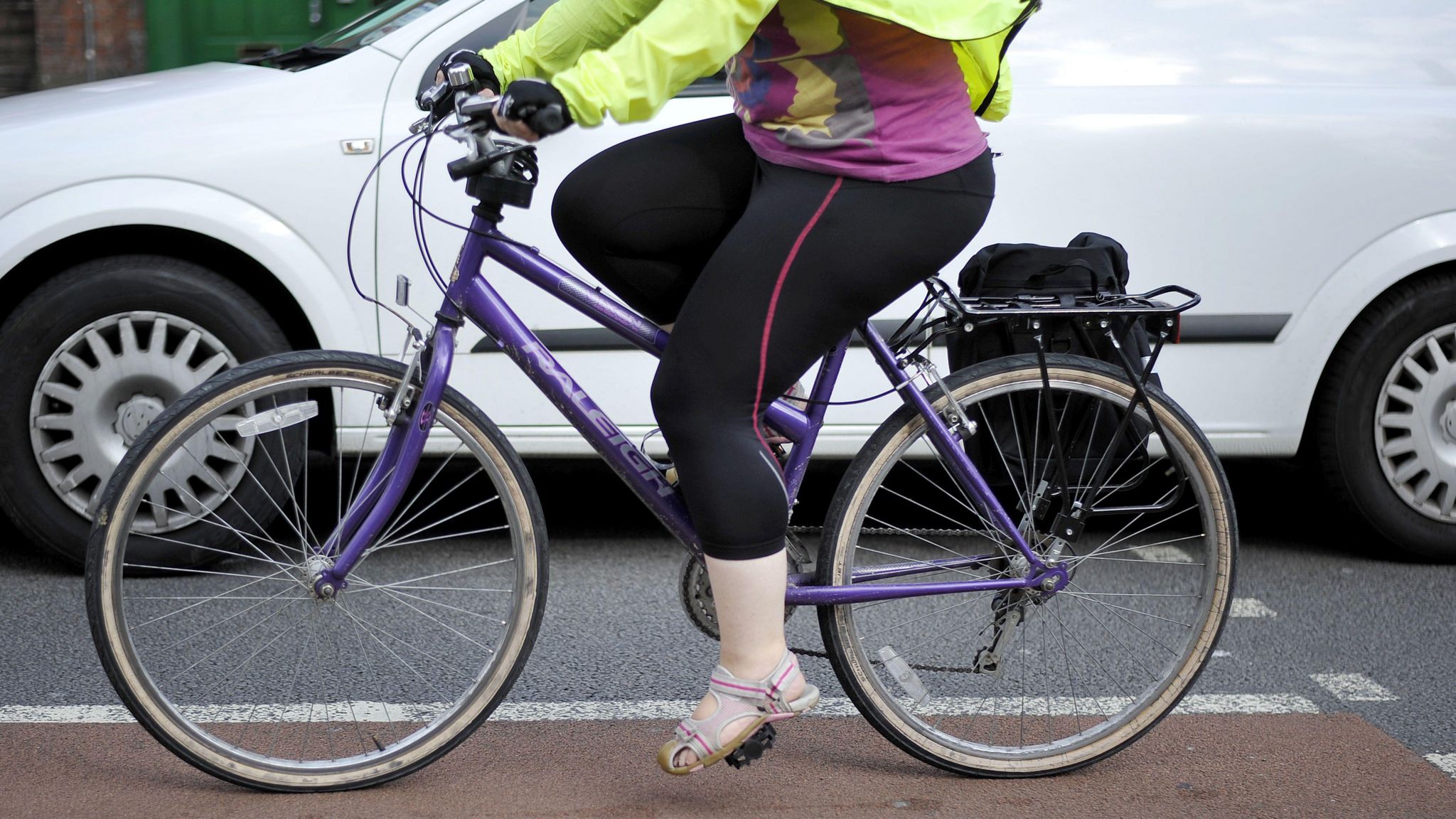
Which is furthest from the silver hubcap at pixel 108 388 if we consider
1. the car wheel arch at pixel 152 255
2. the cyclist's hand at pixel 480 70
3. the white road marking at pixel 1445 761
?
the white road marking at pixel 1445 761

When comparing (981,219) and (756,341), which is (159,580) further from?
(981,219)

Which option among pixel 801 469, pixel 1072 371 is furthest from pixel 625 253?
pixel 1072 371

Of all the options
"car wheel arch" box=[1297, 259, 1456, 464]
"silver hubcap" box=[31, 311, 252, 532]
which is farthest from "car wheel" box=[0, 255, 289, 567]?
"car wheel arch" box=[1297, 259, 1456, 464]

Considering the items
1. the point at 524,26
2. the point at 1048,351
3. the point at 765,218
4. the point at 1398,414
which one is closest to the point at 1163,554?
the point at 1398,414

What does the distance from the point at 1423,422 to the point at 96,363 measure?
3.62 metres

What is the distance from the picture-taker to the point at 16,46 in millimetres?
7648

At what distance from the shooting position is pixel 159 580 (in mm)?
4012

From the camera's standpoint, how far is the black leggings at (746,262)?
2.52m

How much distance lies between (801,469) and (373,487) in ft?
2.52

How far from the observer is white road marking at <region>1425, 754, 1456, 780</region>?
3029mm

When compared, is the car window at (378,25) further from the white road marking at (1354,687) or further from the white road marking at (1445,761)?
the white road marking at (1445,761)

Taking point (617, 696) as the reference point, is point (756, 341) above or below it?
above

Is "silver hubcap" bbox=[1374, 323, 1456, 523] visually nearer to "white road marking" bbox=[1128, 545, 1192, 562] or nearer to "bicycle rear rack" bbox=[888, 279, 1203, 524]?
"white road marking" bbox=[1128, 545, 1192, 562]

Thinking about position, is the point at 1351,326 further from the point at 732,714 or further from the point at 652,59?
the point at 652,59
